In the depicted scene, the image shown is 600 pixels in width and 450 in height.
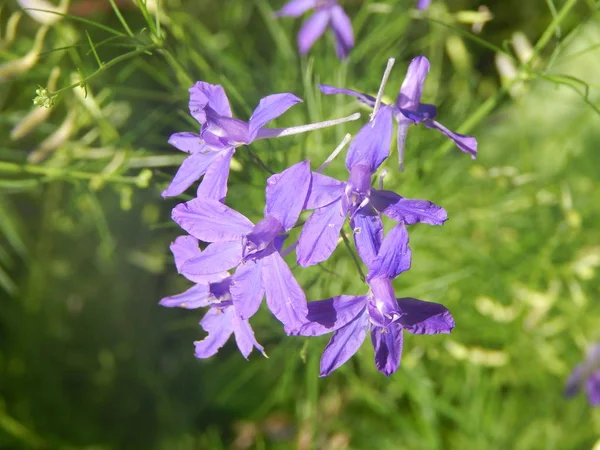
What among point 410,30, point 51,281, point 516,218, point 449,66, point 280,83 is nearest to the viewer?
point 280,83

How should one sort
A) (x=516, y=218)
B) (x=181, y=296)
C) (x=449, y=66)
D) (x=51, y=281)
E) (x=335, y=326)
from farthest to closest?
1. (x=449, y=66)
2. (x=51, y=281)
3. (x=516, y=218)
4. (x=181, y=296)
5. (x=335, y=326)

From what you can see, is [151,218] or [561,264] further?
[151,218]

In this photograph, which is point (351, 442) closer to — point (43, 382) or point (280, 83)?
point (43, 382)

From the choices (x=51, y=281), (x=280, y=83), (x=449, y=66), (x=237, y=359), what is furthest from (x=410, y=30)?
(x=51, y=281)

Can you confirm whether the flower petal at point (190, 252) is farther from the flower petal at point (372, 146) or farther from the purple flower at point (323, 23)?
the purple flower at point (323, 23)

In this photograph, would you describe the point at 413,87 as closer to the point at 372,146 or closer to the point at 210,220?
the point at 372,146

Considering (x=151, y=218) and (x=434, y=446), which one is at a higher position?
(x=151, y=218)

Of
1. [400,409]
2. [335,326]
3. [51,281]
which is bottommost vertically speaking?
[400,409]

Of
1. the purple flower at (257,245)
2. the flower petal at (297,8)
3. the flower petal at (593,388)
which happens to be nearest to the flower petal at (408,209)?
the purple flower at (257,245)
